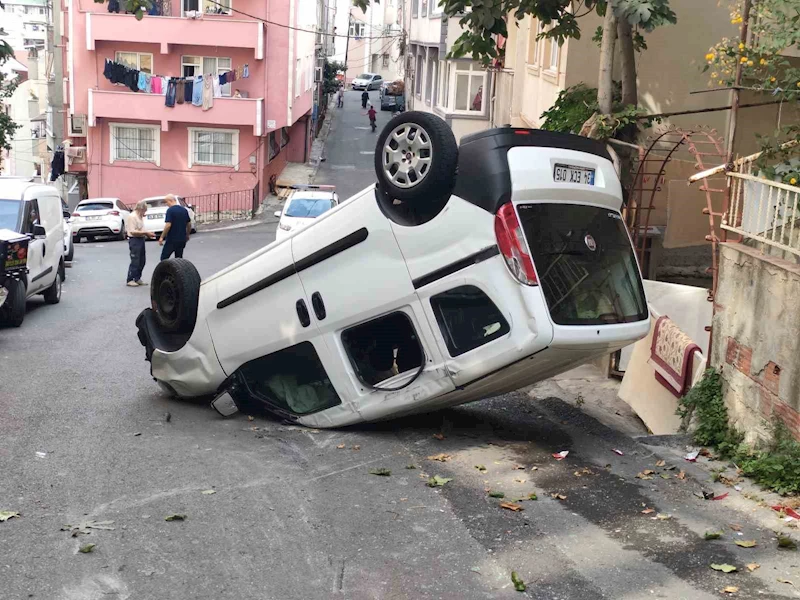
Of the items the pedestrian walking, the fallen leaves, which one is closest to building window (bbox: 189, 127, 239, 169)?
the pedestrian walking

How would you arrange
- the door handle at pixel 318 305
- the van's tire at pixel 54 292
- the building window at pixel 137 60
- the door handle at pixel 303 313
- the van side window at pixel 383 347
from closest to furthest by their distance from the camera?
the van side window at pixel 383 347 < the door handle at pixel 318 305 < the door handle at pixel 303 313 < the van's tire at pixel 54 292 < the building window at pixel 137 60

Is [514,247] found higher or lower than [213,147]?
higher

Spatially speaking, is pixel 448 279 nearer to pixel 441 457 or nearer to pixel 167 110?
pixel 441 457

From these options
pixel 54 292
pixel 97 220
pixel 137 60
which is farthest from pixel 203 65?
pixel 54 292

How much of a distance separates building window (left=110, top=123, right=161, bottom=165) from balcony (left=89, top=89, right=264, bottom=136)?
1.00m

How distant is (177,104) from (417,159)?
32.0 metres

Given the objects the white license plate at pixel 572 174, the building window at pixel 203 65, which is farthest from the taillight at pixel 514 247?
the building window at pixel 203 65

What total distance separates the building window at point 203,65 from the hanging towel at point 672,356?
1226 inches

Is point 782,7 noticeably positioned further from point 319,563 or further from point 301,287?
point 319,563

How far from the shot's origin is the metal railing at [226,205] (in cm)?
3891

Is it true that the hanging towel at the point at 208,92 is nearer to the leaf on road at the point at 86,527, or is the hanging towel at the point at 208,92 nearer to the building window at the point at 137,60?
the building window at the point at 137,60

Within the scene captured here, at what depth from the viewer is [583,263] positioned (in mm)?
7535

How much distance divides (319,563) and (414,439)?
10.2ft

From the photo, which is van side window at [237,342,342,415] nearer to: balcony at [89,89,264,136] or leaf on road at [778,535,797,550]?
leaf on road at [778,535,797,550]
